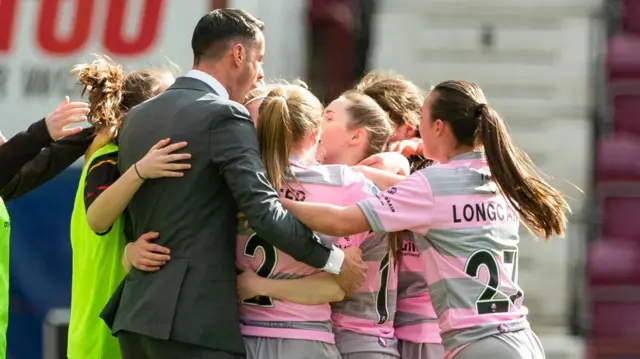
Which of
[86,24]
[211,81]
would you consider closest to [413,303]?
[211,81]

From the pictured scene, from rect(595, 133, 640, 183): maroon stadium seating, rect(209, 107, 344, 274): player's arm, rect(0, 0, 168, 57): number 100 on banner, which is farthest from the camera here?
rect(595, 133, 640, 183): maroon stadium seating

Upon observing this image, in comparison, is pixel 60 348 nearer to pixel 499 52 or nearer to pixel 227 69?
pixel 227 69

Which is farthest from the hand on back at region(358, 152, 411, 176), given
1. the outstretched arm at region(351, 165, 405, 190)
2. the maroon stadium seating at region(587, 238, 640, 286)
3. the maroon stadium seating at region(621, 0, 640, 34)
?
the maroon stadium seating at region(621, 0, 640, 34)

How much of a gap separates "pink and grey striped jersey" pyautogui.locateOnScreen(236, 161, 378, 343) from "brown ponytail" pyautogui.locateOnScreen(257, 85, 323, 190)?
0.04m

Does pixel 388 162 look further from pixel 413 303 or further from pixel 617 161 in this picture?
pixel 617 161

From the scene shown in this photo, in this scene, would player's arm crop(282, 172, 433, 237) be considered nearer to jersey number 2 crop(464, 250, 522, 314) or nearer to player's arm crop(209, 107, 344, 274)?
player's arm crop(209, 107, 344, 274)

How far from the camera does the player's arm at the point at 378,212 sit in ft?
11.3

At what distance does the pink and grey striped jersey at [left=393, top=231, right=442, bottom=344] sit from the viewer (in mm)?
3877

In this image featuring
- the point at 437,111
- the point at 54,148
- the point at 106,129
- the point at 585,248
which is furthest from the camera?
the point at 585,248

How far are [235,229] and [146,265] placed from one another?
0.83 feet

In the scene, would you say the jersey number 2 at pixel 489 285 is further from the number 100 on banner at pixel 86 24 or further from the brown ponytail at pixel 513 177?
the number 100 on banner at pixel 86 24

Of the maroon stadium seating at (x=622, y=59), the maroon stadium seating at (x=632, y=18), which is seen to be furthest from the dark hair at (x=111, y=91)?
the maroon stadium seating at (x=632, y=18)

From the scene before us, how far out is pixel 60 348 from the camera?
18.2 feet

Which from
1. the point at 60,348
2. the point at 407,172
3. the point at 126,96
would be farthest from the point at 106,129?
the point at 60,348
